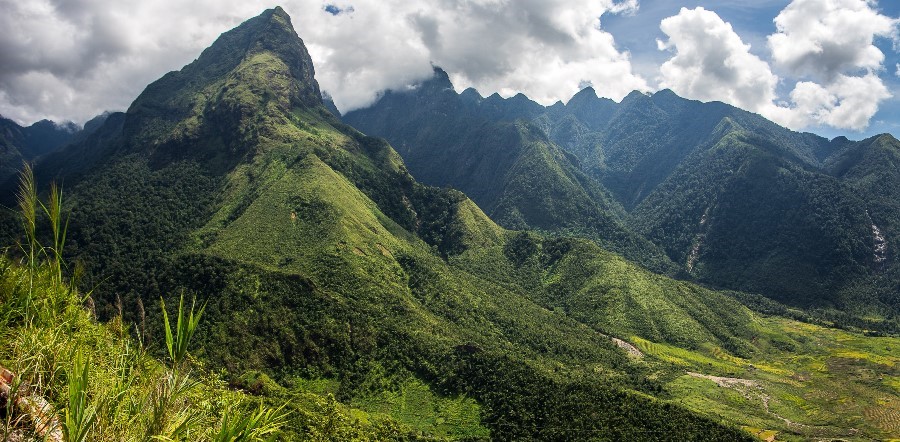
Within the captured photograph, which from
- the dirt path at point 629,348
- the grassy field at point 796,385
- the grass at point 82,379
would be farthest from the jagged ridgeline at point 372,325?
the grass at point 82,379

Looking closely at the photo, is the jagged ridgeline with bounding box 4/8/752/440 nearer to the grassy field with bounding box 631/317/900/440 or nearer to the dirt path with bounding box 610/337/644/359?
the dirt path with bounding box 610/337/644/359

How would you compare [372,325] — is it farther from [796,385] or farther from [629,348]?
[796,385]

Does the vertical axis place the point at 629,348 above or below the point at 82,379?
below

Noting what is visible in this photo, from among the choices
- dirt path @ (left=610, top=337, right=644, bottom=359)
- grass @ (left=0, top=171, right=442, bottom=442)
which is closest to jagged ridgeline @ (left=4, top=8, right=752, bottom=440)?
dirt path @ (left=610, top=337, right=644, bottom=359)

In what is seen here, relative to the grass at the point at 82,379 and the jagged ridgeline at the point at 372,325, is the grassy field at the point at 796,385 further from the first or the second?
the grass at the point at 82,379

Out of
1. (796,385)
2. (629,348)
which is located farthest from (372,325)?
(796,385)

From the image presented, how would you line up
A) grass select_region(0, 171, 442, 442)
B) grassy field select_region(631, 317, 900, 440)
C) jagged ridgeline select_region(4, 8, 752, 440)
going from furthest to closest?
grassy field select_region(631, 317, 900, 440) < jagged ridgeline select_region(4, 8, 752, 440) < grass select_region(0, 171, 442, 442)

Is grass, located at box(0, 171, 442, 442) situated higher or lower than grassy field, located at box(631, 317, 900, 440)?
higher

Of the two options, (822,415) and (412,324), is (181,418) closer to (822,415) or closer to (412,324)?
(412,324)

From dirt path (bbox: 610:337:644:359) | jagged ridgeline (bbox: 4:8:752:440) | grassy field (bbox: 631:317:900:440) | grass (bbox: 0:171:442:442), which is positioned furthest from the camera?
dirt path (bbox: 610:337:644:359)

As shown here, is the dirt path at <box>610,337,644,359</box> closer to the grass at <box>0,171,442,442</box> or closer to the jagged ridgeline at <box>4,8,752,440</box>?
the jagged ridgeline at <box>4,8,752,440</box>

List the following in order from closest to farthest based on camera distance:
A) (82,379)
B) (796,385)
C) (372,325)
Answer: (82,379)
(372,325)
(796,385)

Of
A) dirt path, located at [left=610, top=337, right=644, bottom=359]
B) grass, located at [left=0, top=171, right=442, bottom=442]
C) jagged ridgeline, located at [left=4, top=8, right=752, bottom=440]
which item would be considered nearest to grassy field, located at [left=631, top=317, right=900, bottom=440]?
dirt path, located at [left=610, top=337, right=644, bottom=359]

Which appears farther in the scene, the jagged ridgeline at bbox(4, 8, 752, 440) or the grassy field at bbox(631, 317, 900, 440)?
the grassy field at bbox(631, 317, 900, 440)
